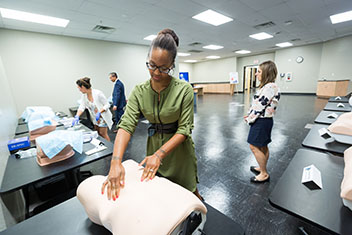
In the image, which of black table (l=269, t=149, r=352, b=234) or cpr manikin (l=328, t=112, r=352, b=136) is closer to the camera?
black table (l=269, t=149, r=352, b=234)

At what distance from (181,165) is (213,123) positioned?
3.80 m

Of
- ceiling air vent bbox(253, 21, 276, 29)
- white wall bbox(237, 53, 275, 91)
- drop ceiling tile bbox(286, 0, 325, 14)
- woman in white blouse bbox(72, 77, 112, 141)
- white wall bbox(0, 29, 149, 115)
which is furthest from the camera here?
white wall bbox(237, 53, 275, 91)

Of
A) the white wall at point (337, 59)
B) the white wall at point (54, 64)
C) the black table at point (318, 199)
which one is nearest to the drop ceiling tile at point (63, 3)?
the white wall at point (54, 64)

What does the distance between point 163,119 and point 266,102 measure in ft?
4.35

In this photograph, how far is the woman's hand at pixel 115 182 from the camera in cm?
63

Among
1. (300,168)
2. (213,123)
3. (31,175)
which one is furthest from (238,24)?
(31,175)

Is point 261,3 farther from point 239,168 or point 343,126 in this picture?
point 239,168

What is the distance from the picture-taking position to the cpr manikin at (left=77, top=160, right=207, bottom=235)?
1.65 ft

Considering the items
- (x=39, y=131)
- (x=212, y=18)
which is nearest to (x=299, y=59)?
(x=212, y=18)

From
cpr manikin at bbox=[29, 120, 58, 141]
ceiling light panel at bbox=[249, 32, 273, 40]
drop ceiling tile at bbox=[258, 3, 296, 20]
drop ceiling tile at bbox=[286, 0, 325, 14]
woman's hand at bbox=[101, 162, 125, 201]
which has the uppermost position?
ceiling light panel at bbox=[249, 32, 273, 40]

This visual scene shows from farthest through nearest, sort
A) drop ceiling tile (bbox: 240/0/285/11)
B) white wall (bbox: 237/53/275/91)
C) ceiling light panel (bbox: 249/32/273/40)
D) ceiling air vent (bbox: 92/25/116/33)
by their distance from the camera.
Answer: white wall (bbox: 237/53/275/91) → ceiling light panel (bbox: 249/32/273/40) → ceiling air vent (bbox: 92/25/116/33) → drop ceiling tile (bbox: 240/0/285/11)

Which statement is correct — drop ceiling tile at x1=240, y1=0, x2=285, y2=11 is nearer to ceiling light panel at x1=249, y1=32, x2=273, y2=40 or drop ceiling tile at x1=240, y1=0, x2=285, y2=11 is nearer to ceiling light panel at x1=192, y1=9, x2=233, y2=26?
ceiling light panel at x1=192, y1=9, x2=233, y2=26

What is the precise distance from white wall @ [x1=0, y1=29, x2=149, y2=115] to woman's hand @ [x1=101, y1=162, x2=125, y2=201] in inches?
215

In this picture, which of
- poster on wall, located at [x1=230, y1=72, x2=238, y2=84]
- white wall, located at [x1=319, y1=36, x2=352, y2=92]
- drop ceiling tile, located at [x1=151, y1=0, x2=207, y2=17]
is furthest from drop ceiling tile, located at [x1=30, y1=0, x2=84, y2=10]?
white wall, located at [x1=319, y1=36, x2=352, y2=92]
